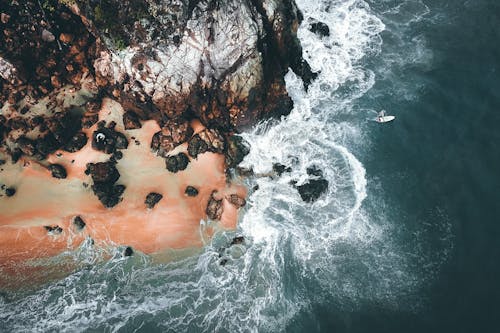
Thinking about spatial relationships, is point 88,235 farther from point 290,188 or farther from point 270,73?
point 270,73

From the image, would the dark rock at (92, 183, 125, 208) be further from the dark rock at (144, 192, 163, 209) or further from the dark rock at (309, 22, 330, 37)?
the dark rock at (309, 22, 330, 37)

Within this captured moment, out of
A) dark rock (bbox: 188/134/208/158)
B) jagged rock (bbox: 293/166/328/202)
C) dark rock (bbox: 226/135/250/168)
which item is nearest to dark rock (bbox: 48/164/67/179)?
dark rock (bbox: 188/134/208/158)

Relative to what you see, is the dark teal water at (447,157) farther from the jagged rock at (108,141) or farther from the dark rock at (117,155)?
the jagged rock at (108,141)

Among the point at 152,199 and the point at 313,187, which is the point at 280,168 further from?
the point at 152,199

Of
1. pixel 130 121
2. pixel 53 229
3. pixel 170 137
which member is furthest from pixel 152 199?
pixel 53 229

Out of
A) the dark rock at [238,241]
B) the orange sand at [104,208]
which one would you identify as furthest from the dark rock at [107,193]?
the dark rock at [238,241]
